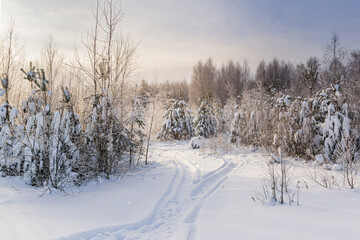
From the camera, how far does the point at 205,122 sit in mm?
16859

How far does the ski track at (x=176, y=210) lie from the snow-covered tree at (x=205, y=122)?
8347mm

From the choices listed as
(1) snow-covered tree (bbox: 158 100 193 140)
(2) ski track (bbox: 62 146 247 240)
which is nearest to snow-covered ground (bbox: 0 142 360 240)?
(2) ski track (bbox: 62 146 247 240)

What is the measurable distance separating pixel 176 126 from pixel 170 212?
13.0 metres

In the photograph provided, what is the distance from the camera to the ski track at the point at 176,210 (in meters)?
3.62

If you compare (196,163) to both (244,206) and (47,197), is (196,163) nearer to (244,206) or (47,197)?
(244,206)

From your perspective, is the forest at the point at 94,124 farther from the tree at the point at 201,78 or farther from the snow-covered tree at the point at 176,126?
the tree at the point at 201,78

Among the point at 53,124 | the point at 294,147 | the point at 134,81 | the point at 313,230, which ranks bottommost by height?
the point at 313,230

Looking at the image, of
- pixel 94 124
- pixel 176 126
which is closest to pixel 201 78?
pixel 176 126

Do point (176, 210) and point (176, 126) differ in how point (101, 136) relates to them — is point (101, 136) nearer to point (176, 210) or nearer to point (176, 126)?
point (176, 210)

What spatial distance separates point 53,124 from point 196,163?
5871 mm

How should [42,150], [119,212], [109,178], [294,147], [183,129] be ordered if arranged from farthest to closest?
[183,129] < [294,147] < [109,178] < [42,150] < [119,212]

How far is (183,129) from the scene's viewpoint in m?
17.8

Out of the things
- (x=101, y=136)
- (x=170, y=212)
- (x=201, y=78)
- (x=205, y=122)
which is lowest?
(x=170, y=212)

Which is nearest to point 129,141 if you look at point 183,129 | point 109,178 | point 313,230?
point 109,178
